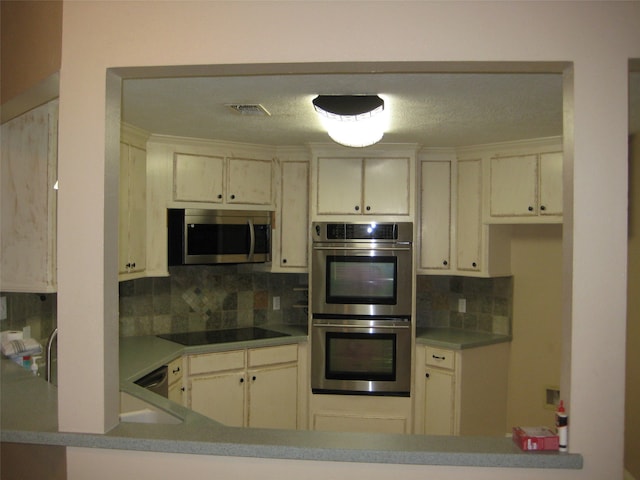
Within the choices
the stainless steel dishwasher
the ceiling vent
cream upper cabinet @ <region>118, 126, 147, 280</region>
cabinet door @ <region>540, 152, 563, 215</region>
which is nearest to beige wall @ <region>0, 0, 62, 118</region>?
the ceiling vent

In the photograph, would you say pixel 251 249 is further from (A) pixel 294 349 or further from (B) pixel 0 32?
(B) pixel 0 32

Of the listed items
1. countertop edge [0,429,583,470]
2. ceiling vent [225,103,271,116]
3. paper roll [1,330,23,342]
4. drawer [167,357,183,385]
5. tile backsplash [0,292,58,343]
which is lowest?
drawer [167,357,183,385]

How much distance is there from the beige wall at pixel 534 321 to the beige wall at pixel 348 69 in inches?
100

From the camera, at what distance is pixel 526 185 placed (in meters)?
3.89

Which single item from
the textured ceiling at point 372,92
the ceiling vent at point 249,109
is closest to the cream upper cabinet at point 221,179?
the textured ceiling at point 372,92

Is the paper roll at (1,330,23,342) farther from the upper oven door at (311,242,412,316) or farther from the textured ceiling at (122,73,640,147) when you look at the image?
the upper oven door at (311,242,412,316)

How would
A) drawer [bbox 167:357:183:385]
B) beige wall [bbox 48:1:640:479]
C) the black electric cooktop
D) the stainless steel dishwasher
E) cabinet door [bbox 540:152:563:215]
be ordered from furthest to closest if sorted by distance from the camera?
the black electric cooktop → cabinet door [bbox 540:152:563:215] → drawer [bbox 167:357:183:385] → the stainless steel dishwasher → beige wall [bbox 48:1:640:479]

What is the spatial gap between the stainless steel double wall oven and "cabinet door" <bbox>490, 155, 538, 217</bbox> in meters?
0.69

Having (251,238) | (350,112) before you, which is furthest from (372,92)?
(251,238)

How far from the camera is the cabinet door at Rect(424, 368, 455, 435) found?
13.0 feet

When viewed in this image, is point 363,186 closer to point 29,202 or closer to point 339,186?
point 339,186

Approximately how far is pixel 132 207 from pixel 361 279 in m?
1.68

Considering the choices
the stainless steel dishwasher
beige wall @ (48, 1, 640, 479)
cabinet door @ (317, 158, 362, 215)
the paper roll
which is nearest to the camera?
beige wall @ (48, 1, 640, 479)

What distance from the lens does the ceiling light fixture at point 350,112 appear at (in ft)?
8.99
